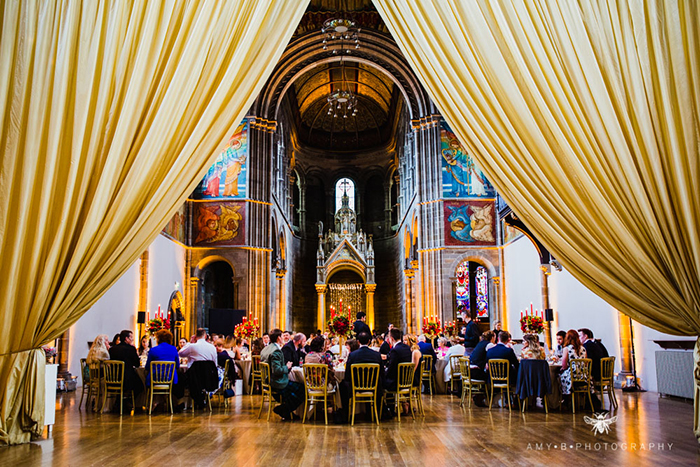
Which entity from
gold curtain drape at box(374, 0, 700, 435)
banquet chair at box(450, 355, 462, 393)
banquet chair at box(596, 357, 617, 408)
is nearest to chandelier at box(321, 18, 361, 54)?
banquet chair at box(450, 355, 462, 393)

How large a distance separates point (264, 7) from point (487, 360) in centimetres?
635

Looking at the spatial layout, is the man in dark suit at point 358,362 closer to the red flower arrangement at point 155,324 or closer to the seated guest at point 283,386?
the seated guest at point 283,386

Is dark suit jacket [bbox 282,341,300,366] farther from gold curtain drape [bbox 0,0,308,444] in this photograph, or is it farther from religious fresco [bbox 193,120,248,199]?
religious fresco [bbox 193,120,248,199]

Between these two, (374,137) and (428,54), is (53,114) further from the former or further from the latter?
(374,137)

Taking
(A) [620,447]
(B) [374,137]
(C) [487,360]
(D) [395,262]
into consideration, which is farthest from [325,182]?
(A) [620,447]

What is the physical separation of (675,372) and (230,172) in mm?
14487

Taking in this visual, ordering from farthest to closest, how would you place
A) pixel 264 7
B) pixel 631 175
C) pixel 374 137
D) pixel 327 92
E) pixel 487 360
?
1. pixel 374 137
2. pixel 327 92
3. pixel 487 360
4. pixel 264 7
5. pixel 631 175

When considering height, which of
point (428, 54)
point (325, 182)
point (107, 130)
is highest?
point (325, 182)

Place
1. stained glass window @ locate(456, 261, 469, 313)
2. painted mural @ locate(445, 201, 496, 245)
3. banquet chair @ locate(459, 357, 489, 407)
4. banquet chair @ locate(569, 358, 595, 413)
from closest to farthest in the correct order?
banquet chair @ locate(569, 358, 595, 413), banquet chair @ locate(459, 357, 489, 407), painted mural @ locate(445, 201, 496, 245), stained glass window @ locate(456, 261, 469, 313)

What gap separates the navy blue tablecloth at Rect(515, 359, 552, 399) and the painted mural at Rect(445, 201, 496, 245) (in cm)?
1073

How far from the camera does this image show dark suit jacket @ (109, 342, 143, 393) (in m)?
7.91

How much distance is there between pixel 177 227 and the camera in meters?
17.5

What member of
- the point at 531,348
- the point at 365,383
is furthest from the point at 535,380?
the point at 365,383

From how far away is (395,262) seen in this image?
2794 cm
